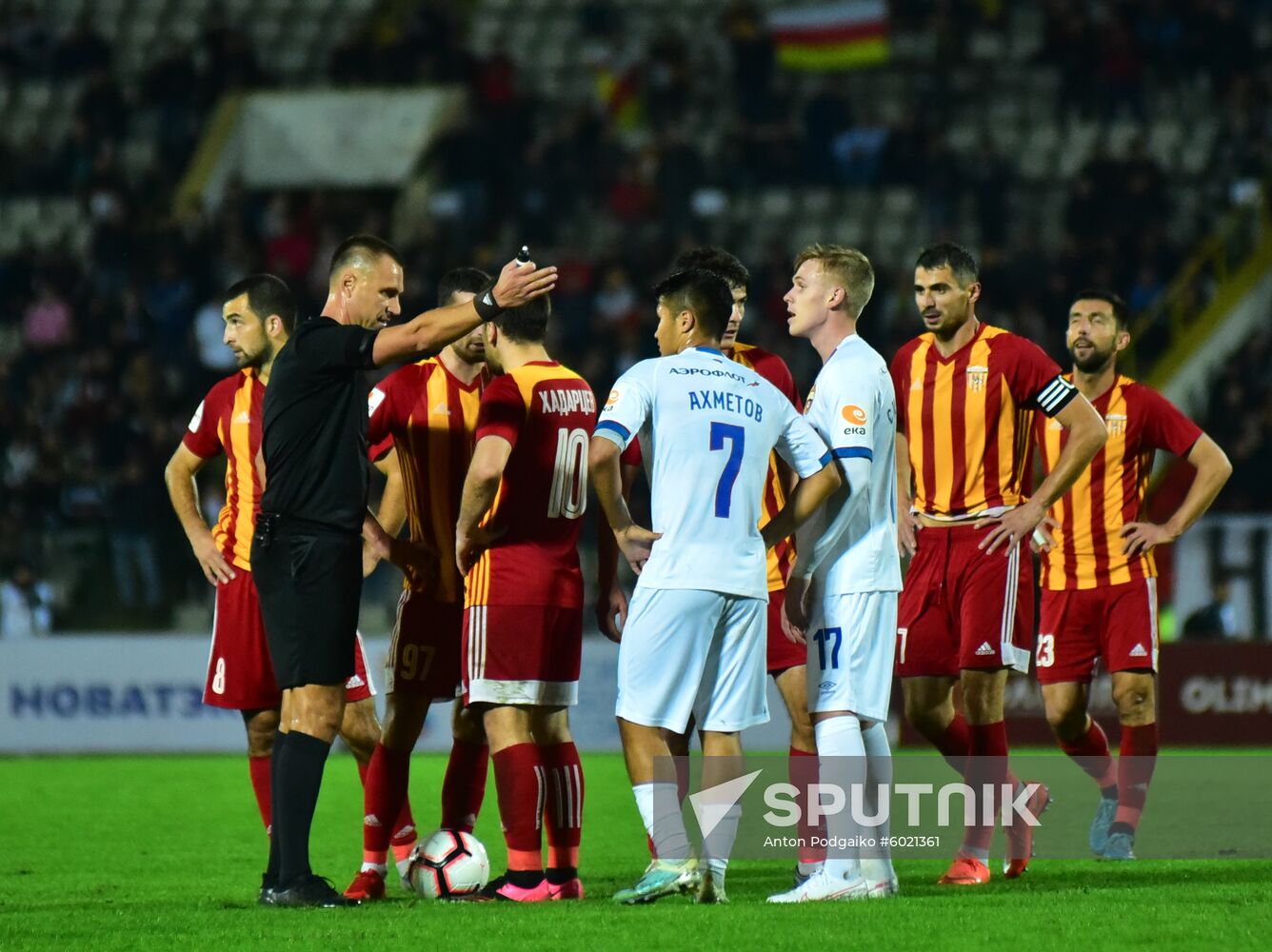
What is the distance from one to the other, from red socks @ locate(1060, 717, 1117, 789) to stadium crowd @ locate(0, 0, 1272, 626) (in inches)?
347

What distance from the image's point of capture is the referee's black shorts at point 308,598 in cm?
690

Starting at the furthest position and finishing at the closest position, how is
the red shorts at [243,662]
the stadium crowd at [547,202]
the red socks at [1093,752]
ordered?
the stadium crowd at [547,202], the red socks at [1093,752], the red shorts at [243,662]

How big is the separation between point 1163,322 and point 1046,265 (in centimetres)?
136

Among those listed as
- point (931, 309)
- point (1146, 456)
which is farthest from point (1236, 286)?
point (931, 309)

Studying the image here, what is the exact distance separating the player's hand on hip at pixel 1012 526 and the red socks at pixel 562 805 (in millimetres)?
1908

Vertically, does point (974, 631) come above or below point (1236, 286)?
below

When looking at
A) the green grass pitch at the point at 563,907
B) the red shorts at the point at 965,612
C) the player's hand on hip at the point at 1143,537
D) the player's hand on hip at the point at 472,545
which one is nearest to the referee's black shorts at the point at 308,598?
the player's hand on hip at the point at 472,545

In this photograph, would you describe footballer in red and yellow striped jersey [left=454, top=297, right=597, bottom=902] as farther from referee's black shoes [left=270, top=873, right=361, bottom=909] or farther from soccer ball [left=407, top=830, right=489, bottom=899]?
referee's black shoes [left=270, top=873, right=361, bottom=909]

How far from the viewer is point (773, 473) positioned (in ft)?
26.6

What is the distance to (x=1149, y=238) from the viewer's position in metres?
20.6

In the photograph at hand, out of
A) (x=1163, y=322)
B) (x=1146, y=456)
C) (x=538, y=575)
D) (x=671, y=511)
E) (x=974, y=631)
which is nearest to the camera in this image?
(x=671, y=511)

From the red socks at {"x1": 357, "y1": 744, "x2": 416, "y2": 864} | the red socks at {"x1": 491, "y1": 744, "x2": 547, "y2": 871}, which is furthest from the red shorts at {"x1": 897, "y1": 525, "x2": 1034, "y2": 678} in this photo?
the red socks at {"x1": 357, "y1": 744, "x2": 416, "y2": 864}

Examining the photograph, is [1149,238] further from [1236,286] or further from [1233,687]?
[1233,687]

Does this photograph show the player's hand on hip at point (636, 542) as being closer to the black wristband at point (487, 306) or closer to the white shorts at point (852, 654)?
the white shorts at point (852, 654)
